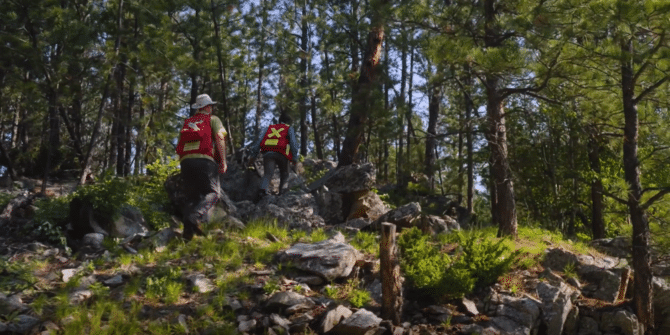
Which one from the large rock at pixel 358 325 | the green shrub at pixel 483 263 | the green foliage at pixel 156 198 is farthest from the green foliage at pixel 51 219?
the green shrub at pixel 483 263

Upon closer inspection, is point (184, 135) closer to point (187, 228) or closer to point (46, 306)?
point (187, 228)

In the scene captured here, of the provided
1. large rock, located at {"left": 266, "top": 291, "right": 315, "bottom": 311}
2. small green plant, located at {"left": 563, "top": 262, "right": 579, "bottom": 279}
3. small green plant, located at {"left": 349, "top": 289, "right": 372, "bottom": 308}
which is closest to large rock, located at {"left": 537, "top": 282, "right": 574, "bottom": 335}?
Answer: small green plant, located at {"left": 563, "top": 262, "right": 579, "bottom": 279}

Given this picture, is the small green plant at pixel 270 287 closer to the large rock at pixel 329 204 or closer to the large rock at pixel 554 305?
the large rock at pixel 554 305

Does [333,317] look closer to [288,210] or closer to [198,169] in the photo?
[198,169]

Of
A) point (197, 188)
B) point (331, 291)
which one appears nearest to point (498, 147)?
point (331, 291)

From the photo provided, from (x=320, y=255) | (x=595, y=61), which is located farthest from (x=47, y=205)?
(x=595, y=61)

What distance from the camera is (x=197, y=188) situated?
24.5 feet

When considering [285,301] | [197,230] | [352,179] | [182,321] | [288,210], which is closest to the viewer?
[182,321]

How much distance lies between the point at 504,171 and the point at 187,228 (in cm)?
520

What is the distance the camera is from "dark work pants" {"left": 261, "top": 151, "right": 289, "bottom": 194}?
1051cm

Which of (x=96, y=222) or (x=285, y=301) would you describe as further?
→ (x=96, y=222)

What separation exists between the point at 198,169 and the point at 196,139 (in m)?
0.42

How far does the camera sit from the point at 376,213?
1077 cm

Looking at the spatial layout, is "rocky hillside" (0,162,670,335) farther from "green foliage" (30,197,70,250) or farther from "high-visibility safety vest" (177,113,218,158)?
"high-visibility safety vest" (177,113,218,158)
